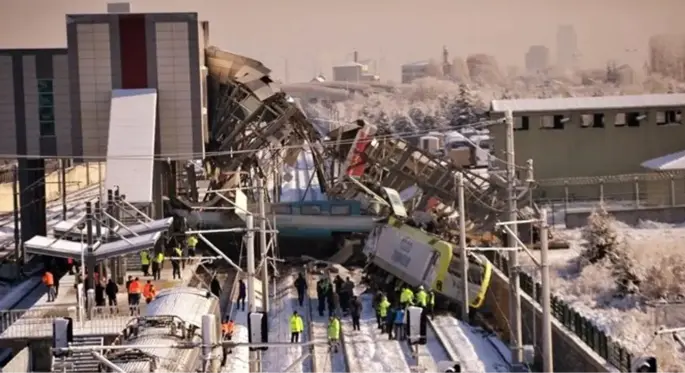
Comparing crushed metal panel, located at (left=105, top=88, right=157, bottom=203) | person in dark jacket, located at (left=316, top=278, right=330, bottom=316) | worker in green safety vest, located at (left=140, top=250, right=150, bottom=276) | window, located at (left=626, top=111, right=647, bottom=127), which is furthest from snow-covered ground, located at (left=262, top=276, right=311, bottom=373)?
window, located at (left=626, top=111, right=647, bottom=127)

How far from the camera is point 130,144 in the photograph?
3309 centimetres

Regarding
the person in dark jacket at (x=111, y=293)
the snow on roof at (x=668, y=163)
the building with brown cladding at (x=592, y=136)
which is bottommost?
the person in dark jacket at (x=111, y=293)

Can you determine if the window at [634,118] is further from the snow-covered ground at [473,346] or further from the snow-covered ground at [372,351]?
the snow-covered ground at [372,351]

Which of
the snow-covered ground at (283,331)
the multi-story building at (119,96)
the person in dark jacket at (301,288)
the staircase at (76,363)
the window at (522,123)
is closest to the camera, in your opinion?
the staircase at (76,363)

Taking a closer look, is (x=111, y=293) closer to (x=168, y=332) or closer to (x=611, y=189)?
(x=168, y=332)

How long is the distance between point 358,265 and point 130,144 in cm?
770

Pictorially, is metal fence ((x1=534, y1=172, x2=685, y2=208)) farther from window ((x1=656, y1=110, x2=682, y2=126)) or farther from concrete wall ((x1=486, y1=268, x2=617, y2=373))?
concrete wall ((x1=486, y1=268, x2=617, y2=373))

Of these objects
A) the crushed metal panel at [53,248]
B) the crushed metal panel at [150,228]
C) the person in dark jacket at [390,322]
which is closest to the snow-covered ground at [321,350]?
the person in dark jacket at [390,322]

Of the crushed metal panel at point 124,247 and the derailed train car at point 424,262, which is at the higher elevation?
the crushed metal panel at point 124,247

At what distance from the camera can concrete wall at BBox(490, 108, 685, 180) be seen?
44.5m

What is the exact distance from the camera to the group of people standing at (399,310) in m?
24.5

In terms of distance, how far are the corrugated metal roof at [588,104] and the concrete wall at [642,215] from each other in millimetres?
5968

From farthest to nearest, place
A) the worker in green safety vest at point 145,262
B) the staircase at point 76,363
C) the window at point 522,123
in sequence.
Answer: the window at point 522,123 → the worker in green safety vest at point 145,262 → the staircase at point 76,363

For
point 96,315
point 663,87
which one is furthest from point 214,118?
point 663,87
